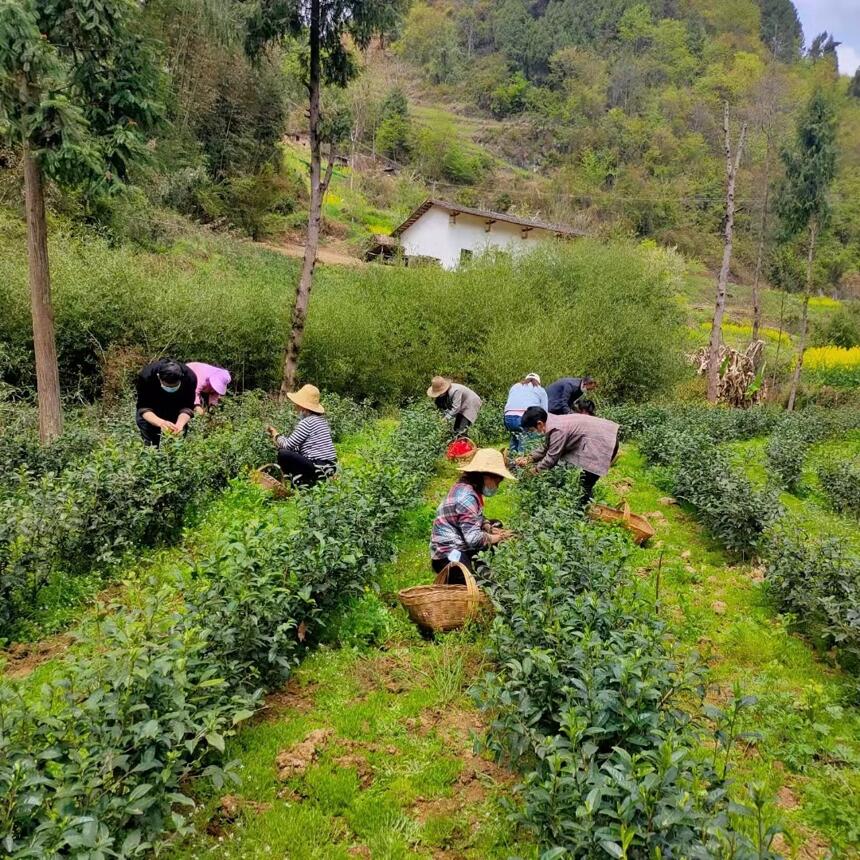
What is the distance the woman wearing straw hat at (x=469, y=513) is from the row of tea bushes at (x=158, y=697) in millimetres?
730

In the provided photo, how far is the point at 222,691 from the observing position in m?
3.11

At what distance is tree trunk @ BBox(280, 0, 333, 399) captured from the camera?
1255cm

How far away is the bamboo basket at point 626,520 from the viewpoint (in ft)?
22.4

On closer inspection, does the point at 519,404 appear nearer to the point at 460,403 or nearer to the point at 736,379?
the point at 460,403

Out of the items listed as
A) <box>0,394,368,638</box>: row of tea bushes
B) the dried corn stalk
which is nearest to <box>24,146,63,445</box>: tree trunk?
<box>0,394,368,638</box>: row of tea bushes

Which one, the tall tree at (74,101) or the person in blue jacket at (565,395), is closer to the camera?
the tall tree at (74,101)

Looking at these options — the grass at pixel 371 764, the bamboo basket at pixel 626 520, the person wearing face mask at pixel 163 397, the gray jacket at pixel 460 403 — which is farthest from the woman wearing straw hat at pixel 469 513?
the gray jacket at pixel 460 403

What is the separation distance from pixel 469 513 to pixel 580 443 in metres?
2.06

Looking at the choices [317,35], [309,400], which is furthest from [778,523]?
[317,35]

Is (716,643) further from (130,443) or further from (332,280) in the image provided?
(332,280)

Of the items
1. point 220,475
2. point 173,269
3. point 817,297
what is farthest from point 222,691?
point 817,297

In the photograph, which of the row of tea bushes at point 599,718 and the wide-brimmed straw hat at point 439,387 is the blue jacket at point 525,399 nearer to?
the wide-brimmed straw hat at point 439,387

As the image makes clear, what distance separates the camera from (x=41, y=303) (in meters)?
8.34

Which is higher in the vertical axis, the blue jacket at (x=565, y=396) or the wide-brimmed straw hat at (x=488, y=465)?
the wide-brimmed straw hat at (x=488, y=465)
